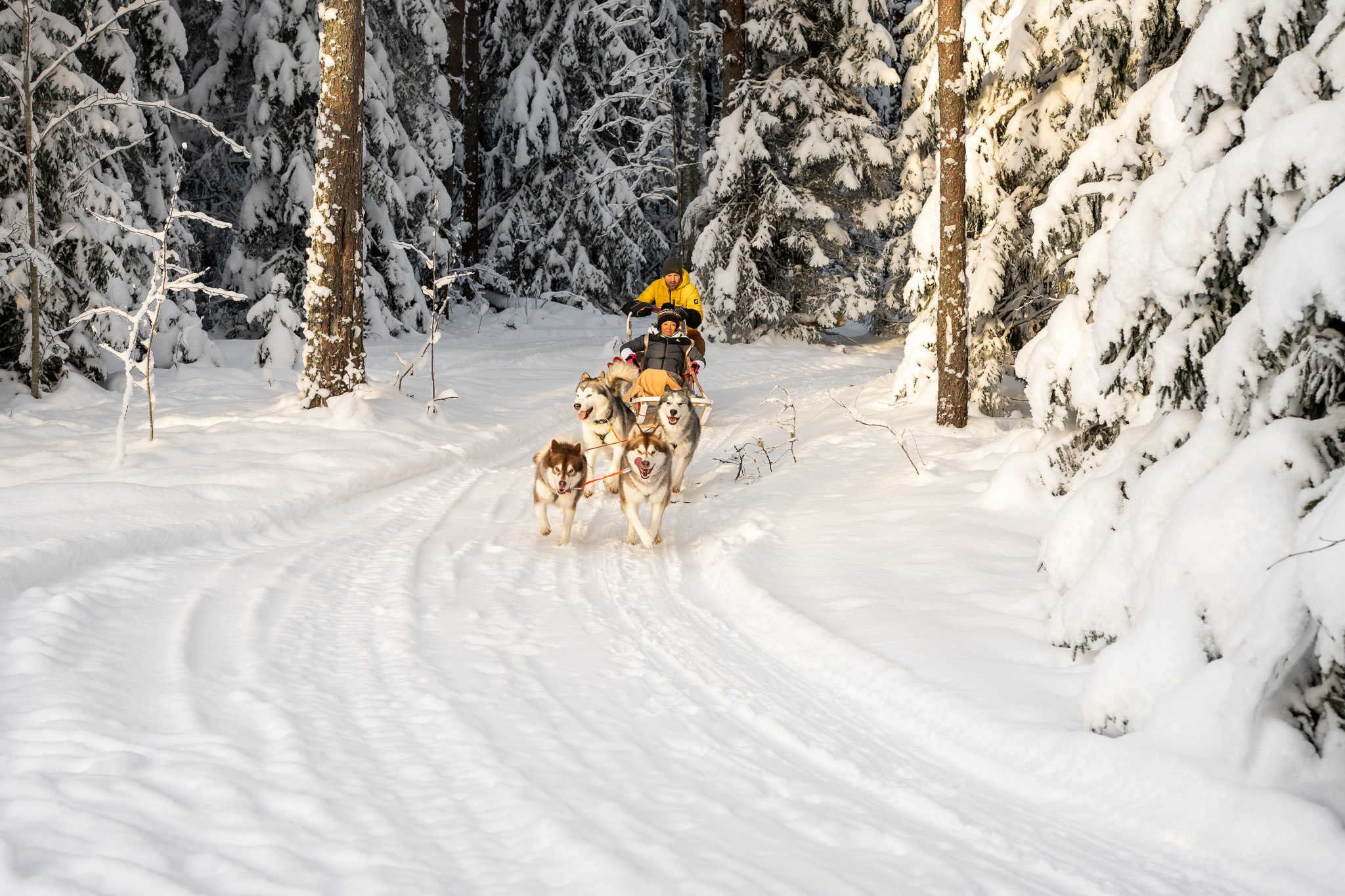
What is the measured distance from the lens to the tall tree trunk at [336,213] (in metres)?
9.59

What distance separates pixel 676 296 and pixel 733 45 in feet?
36.6

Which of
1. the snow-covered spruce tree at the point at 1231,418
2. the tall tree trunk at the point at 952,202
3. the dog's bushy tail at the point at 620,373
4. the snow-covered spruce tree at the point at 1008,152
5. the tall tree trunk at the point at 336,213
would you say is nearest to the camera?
the snow-covered spruce tree at the point at 1231,418

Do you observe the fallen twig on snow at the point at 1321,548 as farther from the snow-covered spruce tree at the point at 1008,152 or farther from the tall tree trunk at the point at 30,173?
the tall tree trunk at the point at 30,173

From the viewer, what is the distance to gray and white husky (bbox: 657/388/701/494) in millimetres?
7879

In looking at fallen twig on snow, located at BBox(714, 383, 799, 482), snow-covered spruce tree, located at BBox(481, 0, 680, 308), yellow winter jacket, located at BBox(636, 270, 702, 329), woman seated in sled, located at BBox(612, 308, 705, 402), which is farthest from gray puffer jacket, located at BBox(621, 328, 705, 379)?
snow-covered spruce tree, located at BBox(481, 0, 680, 308)

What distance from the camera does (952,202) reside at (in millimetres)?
9117

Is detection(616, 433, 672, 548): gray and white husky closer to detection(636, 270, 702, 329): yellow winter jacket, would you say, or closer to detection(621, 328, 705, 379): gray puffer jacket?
detection(621, 328, 705, 379): gray puffer jacket

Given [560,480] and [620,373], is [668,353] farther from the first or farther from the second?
[560,480]

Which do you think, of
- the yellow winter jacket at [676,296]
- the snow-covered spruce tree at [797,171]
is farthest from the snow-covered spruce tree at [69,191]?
the snow-covered spruce tree at [797,171]

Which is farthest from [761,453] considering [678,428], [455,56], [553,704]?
[455,56]

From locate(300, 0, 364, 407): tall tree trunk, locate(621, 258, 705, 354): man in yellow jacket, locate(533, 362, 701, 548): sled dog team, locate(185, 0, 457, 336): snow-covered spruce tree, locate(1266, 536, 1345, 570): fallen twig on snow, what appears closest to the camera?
locate(1266, 536, 1345, 570): fallen twig on snow

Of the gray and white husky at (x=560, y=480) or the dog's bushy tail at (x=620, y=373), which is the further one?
the dog's bushy tail at (x=620, y=373)

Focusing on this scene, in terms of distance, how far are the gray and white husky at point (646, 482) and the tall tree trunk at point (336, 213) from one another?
15.6 ft

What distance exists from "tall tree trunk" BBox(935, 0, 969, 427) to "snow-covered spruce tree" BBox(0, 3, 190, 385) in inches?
349
